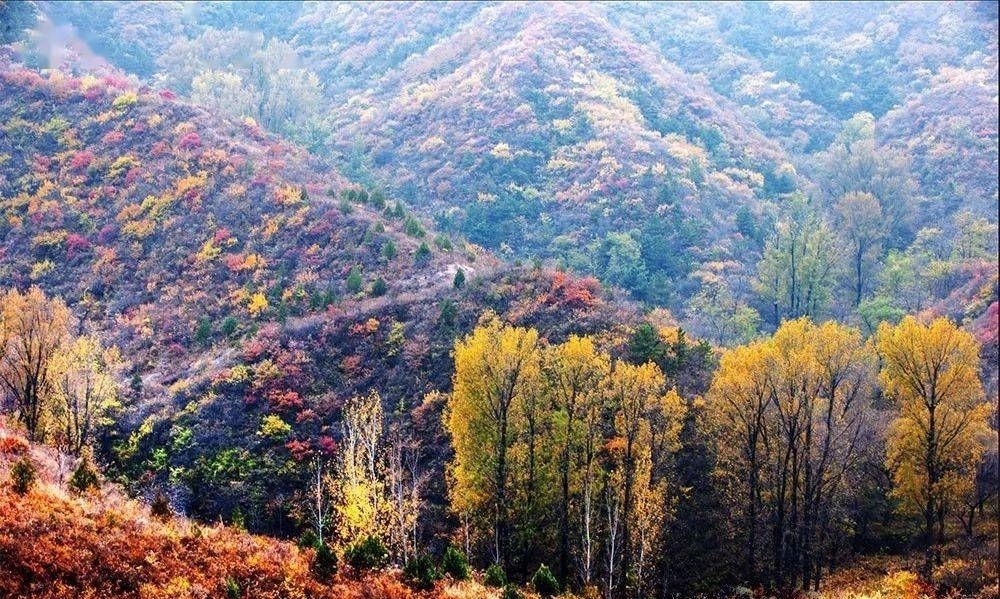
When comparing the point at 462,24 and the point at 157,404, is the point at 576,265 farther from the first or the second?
the point at 462,24

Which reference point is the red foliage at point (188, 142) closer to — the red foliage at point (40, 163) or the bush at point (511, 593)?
the red foliage at point (40, 163)

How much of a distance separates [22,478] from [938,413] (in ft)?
110

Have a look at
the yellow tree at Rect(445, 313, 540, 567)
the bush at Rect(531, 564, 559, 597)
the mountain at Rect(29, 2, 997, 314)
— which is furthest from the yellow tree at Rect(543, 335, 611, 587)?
the mountain at Rect(29, 2, 997, 314)

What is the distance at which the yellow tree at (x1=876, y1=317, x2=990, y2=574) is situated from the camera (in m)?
30.1

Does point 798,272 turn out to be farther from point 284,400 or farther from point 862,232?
point 284,400

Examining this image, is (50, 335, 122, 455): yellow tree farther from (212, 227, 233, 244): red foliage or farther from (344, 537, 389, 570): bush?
(212, 227, 233, 244): red foliage

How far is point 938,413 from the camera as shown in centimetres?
3070

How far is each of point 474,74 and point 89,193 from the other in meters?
54.0

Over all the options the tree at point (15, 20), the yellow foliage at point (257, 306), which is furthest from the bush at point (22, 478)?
the tree at point (15, 20)

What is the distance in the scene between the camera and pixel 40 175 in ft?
216

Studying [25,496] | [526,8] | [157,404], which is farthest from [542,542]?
[526,8]

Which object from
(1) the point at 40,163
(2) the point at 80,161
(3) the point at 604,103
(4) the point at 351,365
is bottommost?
(4) the point at 351,365

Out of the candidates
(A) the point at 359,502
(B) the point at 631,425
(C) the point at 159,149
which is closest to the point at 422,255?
(B) the point at 631,425

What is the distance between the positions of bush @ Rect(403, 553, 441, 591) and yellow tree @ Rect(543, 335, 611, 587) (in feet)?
35.4
